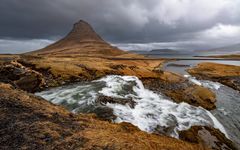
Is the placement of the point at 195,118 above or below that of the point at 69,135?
below

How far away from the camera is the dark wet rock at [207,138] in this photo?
21.7m

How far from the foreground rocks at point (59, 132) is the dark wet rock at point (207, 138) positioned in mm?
3508

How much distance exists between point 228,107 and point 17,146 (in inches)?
1387

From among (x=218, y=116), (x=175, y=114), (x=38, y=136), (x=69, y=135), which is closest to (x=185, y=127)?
(x=175, y=114)

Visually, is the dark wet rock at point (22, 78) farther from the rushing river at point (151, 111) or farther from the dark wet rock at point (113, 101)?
the dark wet rock at point (113, 101)

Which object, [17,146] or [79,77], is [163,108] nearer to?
[17,146]

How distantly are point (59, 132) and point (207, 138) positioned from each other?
1507 cm

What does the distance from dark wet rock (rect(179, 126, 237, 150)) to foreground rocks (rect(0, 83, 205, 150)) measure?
138 inches

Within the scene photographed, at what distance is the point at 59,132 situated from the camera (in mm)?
16266

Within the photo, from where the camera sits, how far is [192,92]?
1786 inches

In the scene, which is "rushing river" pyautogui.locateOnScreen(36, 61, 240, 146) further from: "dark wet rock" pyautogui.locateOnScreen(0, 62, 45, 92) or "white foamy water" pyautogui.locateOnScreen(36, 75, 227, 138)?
"dark wet rock" pyautogui.locateOnScreen(0, 62, 45, 92)

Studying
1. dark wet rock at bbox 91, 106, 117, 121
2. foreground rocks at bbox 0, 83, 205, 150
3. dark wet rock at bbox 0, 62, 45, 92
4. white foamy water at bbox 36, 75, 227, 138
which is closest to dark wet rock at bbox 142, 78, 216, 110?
white foamy water at bbox 36, 75, 227, 138

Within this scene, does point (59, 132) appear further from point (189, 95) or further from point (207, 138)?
point (189, 95)

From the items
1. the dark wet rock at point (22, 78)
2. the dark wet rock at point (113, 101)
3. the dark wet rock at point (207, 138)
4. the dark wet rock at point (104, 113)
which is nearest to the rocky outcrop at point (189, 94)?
the dark wet rock at point (113, 101)
